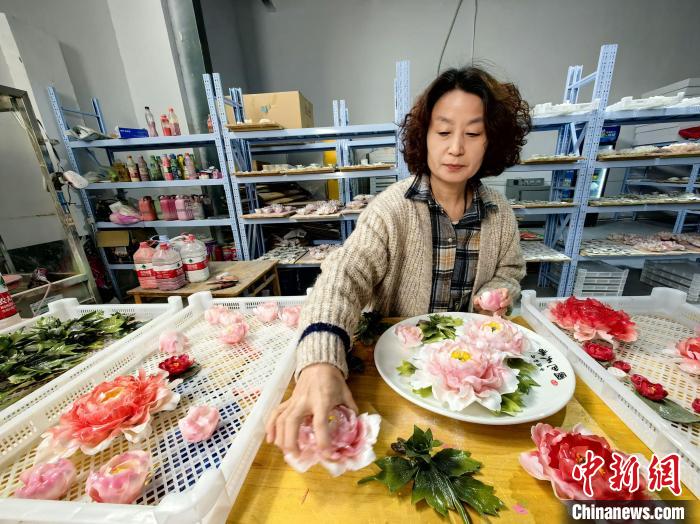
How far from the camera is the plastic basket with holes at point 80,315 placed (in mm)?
623

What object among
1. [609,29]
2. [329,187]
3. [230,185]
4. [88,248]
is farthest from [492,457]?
[609,29]

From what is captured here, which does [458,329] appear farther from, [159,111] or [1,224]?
[159,111]

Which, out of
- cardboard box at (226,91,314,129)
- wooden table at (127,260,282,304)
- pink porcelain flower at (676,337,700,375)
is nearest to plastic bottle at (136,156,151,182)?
cardboard box at (226,91,314,129)

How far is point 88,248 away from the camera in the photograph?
10.4 feet

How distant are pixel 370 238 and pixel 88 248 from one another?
145 inches

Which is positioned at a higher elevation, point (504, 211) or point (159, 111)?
point (159, 111)

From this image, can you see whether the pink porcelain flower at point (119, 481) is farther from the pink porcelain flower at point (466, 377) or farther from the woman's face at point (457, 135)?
the woman's face at point (457, 135)

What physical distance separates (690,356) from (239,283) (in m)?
2.25

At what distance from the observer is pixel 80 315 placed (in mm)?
1156

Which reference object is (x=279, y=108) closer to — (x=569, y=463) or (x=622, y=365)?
(x=622, y=365)

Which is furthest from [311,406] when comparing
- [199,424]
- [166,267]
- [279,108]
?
[279,108]

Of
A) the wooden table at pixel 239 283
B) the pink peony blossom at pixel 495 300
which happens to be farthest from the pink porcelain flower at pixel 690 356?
the wooden table at pixel 239 283

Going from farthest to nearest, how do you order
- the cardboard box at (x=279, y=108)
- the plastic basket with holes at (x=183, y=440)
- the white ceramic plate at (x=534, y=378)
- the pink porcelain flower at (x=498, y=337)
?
the cardboard box at (x=279, y=108) → the pink porcelain flower at (x=498, y=337) → the white ceramic plate at (x=534, y=378) → the plastic basket with holes at (x=183, y=440)

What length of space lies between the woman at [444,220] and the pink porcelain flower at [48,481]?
1.60ft
